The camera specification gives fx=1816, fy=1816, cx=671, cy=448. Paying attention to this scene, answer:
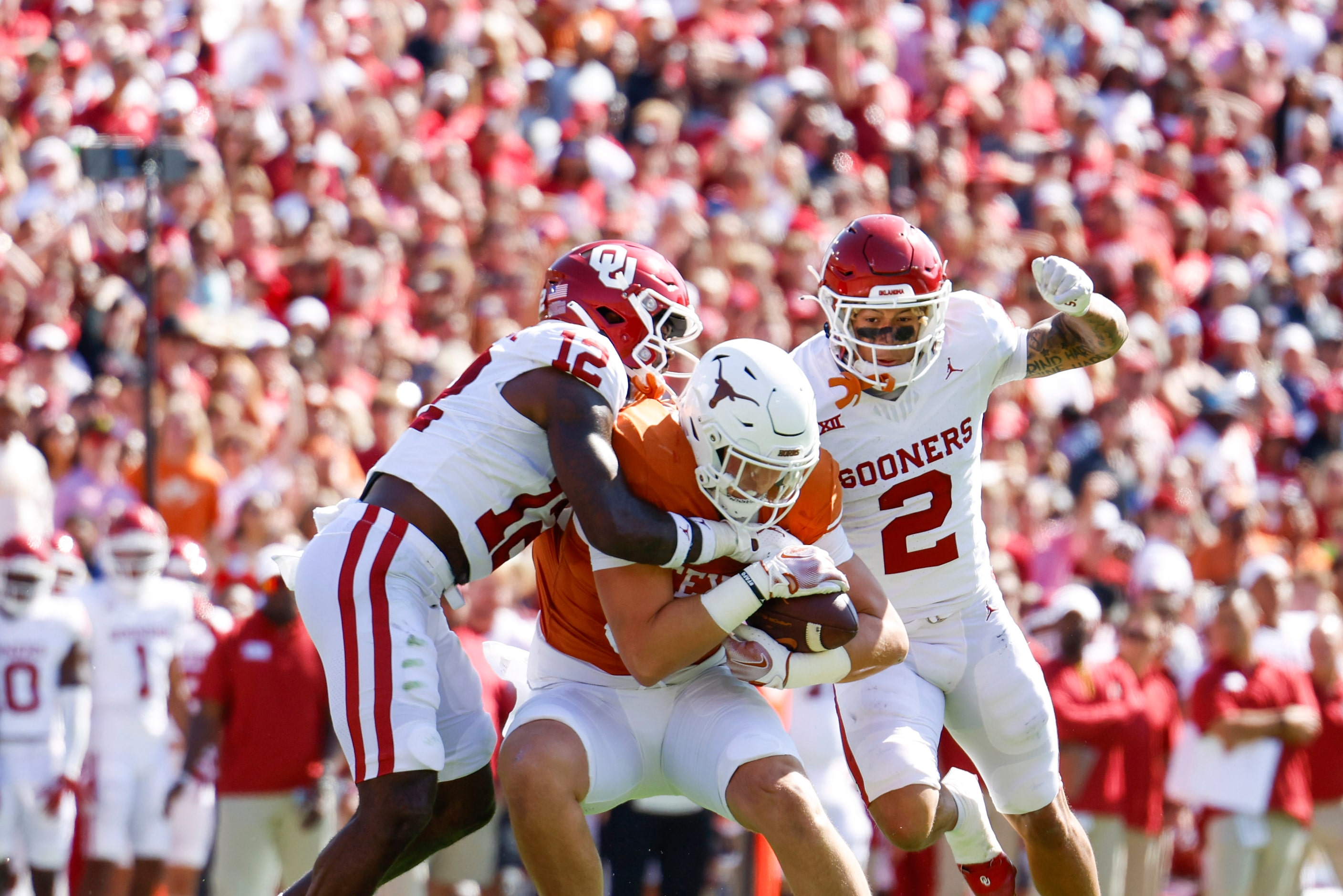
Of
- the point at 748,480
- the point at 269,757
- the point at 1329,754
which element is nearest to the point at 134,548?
the point at 269,757

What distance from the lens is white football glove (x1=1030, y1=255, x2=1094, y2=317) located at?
5219 mm

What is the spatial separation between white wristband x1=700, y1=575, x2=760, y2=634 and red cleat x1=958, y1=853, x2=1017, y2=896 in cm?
140

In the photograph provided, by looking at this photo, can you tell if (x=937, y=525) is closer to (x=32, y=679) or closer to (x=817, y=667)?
(x=817, y=667)

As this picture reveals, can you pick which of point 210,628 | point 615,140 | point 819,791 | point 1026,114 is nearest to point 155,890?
point 210,628

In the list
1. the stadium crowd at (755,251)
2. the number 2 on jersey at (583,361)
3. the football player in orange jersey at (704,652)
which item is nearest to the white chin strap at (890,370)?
the football player in orange jersey at (704,652)

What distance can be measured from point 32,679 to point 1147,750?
5174mm

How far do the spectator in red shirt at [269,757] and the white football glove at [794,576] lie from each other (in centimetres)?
379

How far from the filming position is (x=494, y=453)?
4766 millimetres

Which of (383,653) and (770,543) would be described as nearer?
(383,653)

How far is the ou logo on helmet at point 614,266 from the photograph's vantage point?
4949 millimetres

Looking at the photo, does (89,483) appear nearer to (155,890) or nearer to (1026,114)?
(155,890)

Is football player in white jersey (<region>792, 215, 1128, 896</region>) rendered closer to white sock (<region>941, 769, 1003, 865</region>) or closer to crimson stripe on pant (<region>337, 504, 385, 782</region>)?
white sock (<region>941, 769, 1003, 865</region>)

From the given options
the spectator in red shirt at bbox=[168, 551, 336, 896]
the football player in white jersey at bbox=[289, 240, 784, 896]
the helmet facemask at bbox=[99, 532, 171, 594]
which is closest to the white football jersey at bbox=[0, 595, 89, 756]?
the helmet facemask at bbox=[99, 532, 171, 594]

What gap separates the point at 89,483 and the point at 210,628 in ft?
3.61
